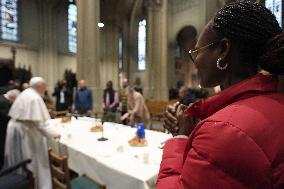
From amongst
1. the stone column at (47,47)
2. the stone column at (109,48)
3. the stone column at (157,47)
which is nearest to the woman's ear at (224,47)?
the stone column at (157,47)

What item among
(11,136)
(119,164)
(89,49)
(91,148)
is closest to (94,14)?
(89,49)

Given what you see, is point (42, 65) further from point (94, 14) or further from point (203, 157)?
point (203, 157)

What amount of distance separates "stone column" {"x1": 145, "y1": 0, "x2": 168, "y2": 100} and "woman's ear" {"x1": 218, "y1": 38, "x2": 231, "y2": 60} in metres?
15.3

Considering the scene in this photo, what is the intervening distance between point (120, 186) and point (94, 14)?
10.1m

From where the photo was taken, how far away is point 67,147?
420 centimetres

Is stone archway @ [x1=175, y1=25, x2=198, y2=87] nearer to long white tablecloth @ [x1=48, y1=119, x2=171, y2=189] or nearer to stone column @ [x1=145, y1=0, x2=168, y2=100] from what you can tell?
stone column @ [x1=145, y1=0, x2=168, y2=100]

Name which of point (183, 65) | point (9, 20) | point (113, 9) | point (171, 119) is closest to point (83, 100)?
point (171, 119)

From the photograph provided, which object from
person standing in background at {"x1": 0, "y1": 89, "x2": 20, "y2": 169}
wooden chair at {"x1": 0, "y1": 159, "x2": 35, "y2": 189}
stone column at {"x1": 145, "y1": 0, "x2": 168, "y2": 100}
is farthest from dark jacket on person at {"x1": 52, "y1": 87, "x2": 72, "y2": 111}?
wooden chair at {"x1": 0, "y1": 159, "x2": 35, "y2": 189}

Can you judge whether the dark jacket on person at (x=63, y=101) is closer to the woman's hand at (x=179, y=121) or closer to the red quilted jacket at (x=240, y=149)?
the woman's hand at (x=179, y=121)

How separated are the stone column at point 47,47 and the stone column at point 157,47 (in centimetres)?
683

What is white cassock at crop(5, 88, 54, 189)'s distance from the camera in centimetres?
470

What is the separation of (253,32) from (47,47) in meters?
19.3

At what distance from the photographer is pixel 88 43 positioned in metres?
11.8

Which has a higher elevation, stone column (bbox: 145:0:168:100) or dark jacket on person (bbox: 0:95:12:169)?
stone column (bbox: 145:0:168:100)
